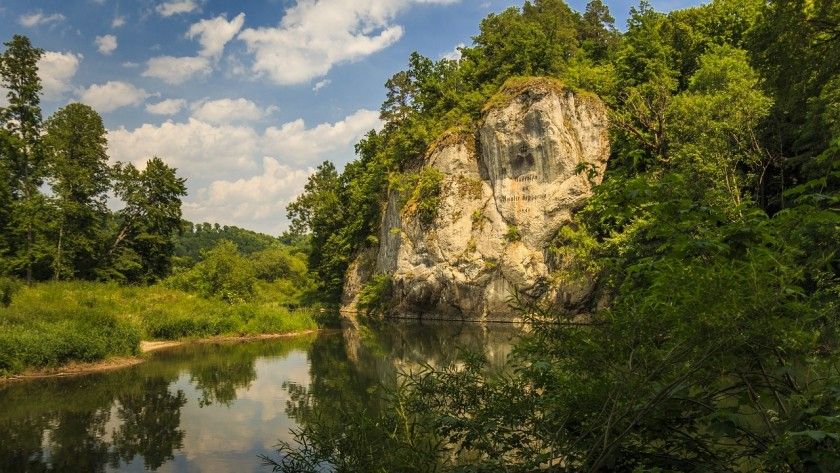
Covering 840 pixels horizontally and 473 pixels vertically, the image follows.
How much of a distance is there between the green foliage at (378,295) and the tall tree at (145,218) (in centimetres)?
1817

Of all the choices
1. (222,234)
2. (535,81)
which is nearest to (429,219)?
(535,81)

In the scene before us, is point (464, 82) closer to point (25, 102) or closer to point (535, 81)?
point (535, 81)

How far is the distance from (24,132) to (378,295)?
30929 mm

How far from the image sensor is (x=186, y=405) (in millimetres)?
17219

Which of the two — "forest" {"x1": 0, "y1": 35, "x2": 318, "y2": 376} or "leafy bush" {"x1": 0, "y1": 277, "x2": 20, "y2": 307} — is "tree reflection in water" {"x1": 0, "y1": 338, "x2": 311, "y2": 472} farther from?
"leafy bush" {"x1": 0, "y1": 277, "x2": 20, "y2": 307}

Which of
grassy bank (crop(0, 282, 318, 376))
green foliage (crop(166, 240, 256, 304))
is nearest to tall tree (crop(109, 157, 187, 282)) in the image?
green foliage (crop(166, 240, 256, 304))

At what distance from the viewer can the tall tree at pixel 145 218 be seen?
4616cm

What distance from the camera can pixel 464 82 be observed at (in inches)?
2110

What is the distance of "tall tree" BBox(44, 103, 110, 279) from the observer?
40.3 m

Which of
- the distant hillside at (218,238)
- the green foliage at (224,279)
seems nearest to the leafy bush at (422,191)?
the green foliage at (224,279)

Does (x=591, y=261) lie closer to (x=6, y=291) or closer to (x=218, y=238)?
(x=6, y=291)

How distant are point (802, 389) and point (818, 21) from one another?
12.6m


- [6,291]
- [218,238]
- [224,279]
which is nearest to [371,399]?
[6,291]

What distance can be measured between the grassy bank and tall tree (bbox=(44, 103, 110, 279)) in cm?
788
